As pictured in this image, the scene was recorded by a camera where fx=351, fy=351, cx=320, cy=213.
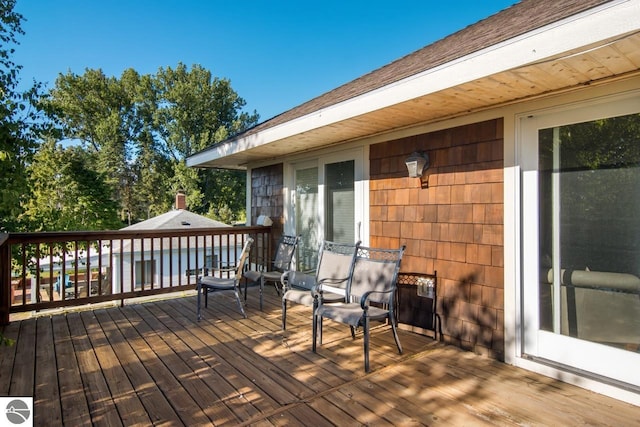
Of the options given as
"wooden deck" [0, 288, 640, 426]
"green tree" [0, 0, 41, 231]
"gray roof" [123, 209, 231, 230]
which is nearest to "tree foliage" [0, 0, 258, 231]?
"gray roof" [123, 209, 231, 230]

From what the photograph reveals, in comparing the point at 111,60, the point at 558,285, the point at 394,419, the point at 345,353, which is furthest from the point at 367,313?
the point at 111,60

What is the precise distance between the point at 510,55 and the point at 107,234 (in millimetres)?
4915

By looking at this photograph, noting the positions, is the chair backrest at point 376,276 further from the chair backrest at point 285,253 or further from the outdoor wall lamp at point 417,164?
the chair backrest at point 285,253

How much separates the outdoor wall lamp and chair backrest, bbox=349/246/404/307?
86 cm

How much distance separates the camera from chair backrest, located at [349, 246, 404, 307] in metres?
3.24

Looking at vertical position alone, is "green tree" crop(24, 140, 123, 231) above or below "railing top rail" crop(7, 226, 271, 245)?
above

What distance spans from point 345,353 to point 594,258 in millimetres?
2132

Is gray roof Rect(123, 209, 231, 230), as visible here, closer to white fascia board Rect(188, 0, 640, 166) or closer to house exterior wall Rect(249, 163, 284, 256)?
house exterior wall Rect(249, 163, 284, 256)

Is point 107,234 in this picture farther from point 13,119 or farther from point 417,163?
point 417,163

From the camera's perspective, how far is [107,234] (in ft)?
15.4

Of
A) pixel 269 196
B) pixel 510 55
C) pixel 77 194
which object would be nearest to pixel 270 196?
pixel 269 196

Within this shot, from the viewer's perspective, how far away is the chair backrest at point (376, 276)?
10.6ft

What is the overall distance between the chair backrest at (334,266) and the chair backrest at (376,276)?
94 mm

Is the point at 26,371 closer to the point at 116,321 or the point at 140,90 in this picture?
the point at 116,321
